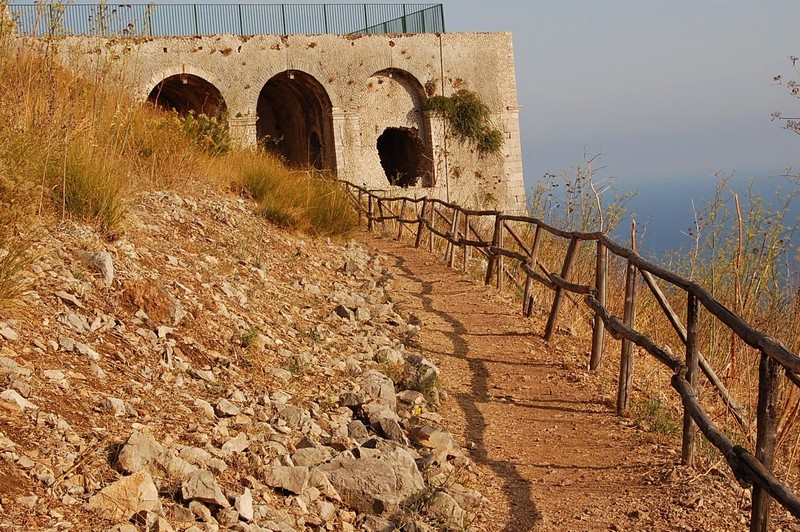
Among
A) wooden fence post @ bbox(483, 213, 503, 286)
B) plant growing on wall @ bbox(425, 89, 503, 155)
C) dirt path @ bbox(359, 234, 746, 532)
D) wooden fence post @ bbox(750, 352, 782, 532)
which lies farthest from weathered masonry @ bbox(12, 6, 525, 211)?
wooden fence post @ bbox(750, 352, 782, 532)

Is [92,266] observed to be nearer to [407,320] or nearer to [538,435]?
[538,435]

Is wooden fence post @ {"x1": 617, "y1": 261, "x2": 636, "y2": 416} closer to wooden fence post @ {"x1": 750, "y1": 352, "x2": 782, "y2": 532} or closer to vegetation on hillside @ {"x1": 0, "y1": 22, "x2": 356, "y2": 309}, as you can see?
wooden fence post @ {"x1": 750, "y1": 352, "x2": 782, "y2": 532}

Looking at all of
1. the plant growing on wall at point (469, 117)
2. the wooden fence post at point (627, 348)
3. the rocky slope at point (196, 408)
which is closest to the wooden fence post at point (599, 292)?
the wooden fence post at point (627, 348)

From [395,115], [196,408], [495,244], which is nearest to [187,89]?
[395,115]

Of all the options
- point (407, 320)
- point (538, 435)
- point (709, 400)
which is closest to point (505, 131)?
point (407, 320)

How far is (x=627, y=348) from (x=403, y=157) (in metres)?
18.0

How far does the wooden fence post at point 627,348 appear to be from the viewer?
5867 millimetres

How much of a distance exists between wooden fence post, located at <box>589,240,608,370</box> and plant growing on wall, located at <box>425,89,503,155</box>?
1487 centimetres

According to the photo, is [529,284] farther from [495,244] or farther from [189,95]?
[189,95]

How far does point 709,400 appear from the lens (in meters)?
7.02

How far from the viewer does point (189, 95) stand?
818 inches

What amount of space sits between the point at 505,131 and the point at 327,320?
49.9ft

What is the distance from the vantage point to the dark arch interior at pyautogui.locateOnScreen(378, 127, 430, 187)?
22.1 m

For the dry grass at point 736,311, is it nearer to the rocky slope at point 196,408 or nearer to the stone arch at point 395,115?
Answer: the rocky slope at point 196,408
